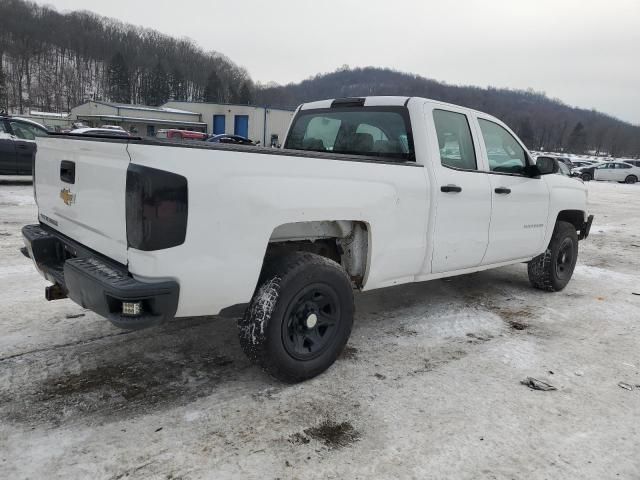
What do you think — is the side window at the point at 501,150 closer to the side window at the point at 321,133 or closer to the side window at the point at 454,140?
the side window at the point at 454,140

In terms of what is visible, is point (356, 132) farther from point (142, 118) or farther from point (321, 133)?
point (142, 118)

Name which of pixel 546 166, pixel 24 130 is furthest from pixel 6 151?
pixel 546 166

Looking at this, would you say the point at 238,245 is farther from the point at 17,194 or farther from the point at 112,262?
the point at 17,194

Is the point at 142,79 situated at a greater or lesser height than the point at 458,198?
greater

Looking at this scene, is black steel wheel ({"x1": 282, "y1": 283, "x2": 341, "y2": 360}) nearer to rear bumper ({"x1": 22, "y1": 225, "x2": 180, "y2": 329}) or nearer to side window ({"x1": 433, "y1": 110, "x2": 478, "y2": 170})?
rear bumper ({"x1": 22, "y1": 225, "x2": 180, "y2": 329})

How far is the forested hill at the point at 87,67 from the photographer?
10812 centimetres

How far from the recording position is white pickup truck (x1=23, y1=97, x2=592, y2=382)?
8.14 ft

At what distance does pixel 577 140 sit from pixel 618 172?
108 metres

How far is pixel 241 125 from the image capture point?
5962cm

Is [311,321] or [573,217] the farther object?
[573,217]

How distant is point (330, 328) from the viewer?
330 cm

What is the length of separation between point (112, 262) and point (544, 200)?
14.1ft

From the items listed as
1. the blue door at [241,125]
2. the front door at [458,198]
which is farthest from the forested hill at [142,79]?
the front door at [458,198]

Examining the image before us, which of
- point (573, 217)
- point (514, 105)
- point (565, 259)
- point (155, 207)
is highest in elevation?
point (514, 105)
